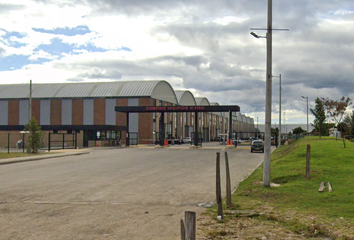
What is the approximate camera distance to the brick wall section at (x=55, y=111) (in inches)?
3063

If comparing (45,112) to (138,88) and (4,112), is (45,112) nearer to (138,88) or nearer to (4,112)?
(4,112)

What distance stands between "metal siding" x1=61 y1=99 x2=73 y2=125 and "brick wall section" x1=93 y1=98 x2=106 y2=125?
5128 millimetres

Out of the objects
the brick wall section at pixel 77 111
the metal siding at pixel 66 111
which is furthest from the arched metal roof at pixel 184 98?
the metal siding at pixel 66 111

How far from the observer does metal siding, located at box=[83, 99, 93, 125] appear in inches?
2997

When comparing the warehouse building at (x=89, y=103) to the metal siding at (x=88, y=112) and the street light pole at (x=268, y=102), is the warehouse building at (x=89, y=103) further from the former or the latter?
the street light pole at (x=268, y=102)

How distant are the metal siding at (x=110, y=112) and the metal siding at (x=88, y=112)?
3281 millimetres

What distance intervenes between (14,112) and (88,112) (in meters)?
15.6

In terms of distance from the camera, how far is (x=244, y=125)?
17325cm

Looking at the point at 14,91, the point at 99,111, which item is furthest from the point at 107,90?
the point at 14,91

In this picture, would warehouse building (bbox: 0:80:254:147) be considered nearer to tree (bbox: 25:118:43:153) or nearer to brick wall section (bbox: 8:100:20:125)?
brick wall section (bbox: 8:100:20:125)

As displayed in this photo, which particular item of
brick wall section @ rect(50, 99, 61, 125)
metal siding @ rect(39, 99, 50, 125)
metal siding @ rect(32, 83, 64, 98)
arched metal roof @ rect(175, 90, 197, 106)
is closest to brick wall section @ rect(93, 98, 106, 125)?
brick wall section @ rect(50, 99, 61, 125)

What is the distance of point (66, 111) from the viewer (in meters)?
77.5

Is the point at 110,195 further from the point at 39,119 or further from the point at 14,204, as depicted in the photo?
the point at 39,119

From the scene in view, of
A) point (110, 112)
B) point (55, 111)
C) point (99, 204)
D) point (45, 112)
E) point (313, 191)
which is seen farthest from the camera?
point (45, 112)
